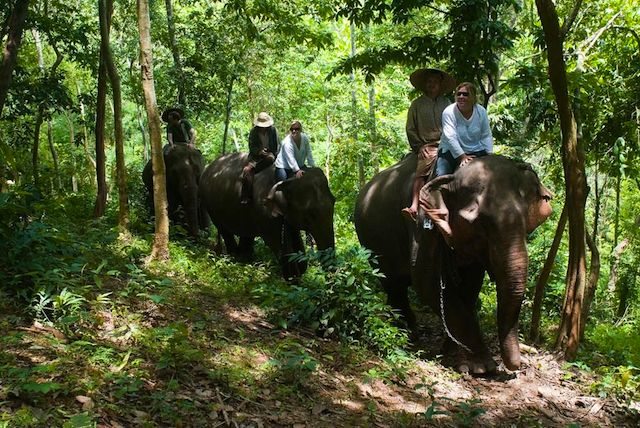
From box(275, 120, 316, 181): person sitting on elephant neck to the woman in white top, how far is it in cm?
344

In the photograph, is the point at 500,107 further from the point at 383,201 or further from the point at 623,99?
the point at 383,201

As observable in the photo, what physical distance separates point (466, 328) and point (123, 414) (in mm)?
3847

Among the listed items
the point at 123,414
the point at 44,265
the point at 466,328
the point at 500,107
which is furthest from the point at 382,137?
the point at 123,414

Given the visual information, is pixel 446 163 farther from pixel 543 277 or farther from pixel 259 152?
pixel 259 152

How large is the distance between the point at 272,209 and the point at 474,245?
4.40m

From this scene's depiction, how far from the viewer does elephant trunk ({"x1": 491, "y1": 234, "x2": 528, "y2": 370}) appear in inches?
227

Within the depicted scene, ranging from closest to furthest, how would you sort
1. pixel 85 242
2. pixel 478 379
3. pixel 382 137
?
1. pixel 478 379
2. pixel 85 242
3. pixel 382 137

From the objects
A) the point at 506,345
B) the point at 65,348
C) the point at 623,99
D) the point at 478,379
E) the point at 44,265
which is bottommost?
the point at 478,379

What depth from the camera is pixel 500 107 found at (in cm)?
1214

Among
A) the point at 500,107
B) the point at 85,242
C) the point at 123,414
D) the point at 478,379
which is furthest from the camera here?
the point at 500,107

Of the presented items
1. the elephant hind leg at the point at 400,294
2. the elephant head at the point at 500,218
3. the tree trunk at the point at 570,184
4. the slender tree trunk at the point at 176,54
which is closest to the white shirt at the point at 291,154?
the elephant hind leg at the point at 400,294

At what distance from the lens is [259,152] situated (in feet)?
36.6

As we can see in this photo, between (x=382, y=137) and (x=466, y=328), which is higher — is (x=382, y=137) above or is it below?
above

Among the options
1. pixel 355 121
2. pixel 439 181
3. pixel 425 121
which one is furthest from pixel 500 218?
pixel 355 121
